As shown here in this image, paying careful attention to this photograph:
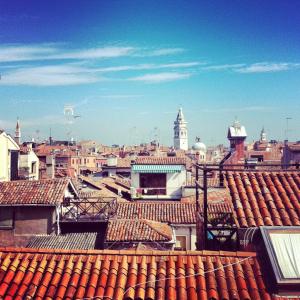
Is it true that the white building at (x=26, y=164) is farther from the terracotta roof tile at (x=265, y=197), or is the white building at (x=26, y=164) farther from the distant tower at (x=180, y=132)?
the distant tower at (x=180, y=132)

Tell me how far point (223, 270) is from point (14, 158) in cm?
2702

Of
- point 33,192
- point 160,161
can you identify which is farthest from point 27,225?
point 160,161

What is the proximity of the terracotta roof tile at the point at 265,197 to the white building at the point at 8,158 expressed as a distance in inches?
875

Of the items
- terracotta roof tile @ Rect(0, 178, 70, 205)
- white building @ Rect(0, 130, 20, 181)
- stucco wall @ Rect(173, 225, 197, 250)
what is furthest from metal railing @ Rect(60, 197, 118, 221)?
white building @ Rect(0, 130, 20, 181)

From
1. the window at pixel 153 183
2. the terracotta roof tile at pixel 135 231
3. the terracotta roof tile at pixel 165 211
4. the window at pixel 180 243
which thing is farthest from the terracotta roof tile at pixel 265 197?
the window at pixel 153 183

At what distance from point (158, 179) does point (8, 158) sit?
455 inches

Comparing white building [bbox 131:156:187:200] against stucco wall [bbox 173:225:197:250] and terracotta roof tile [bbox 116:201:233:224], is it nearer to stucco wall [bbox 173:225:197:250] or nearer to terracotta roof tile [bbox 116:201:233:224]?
terracotta roof tile [bbox 116:201:233:224]

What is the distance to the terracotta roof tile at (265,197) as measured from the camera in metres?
8.79

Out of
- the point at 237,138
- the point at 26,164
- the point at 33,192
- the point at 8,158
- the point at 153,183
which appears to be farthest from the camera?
the point at 237,138

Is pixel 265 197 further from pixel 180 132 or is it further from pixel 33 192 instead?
pixel 180 132

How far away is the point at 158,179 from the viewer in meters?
34.9

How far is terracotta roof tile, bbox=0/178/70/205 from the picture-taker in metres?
21.8

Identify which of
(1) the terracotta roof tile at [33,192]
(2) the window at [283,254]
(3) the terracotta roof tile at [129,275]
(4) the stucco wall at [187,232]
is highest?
(2) the window at [283,254]

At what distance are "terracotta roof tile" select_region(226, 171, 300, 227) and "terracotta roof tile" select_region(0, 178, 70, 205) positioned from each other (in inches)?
528
